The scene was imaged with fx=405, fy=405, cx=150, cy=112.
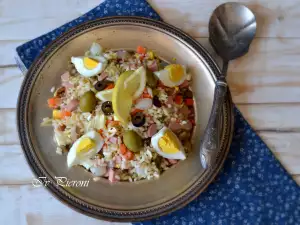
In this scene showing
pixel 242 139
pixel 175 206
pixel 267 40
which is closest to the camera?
pixel 175 206

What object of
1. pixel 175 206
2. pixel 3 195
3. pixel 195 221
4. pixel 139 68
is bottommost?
pixel 195 221

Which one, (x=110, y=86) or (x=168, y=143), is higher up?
(x=110, y=86)

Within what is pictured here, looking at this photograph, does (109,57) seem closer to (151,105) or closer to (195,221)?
(151,105)

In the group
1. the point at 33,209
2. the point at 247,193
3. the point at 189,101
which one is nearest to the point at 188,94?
the point at 189,101

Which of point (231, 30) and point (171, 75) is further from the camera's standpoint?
point (231, 30)

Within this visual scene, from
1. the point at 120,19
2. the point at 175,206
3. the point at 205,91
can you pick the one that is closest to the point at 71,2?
the point at 120,19

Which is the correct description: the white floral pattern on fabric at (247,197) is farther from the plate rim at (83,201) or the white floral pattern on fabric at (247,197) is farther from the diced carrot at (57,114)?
the diced carrot at (57,114)

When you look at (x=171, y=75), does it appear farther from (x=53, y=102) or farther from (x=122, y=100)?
(x=53, y=102)
